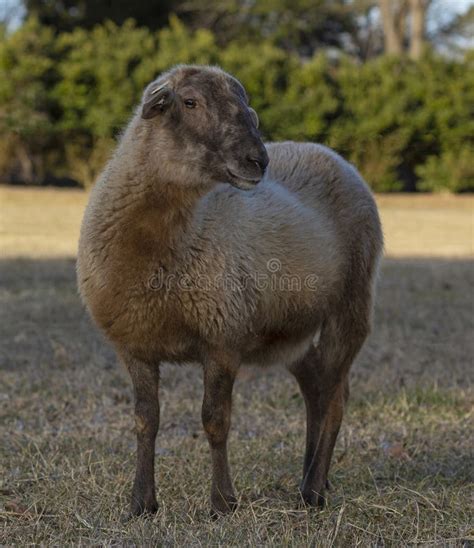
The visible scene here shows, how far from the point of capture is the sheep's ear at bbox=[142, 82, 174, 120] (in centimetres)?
409

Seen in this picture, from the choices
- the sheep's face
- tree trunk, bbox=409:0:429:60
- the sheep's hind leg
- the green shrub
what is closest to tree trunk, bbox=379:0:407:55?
tree trunk, bbox=409:0:429:60

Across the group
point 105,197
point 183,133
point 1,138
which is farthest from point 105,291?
point 1,138

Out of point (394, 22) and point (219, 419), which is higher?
point (219, 419)

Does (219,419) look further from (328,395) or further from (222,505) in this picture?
(328,395)

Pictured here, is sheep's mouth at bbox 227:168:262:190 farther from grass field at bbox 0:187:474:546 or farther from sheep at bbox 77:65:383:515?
grass field at bbox 0:187:474:546

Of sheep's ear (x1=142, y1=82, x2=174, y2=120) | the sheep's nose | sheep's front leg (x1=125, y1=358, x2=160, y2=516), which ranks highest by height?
sheep's ear (x1=142, y1=82, x2=174, y2=120)

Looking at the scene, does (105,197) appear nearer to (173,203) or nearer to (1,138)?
(173,203)

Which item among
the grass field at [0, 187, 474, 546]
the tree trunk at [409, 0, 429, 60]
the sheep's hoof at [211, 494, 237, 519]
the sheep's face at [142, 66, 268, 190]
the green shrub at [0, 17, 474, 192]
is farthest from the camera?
the tree trunk at [409, 0, 429, 60]

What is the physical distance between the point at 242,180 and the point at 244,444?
1801 mm

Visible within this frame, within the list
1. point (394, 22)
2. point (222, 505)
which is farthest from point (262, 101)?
point (222, 505)

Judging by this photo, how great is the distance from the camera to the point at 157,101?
411cm

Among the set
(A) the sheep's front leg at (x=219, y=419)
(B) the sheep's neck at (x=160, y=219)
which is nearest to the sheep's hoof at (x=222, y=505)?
(A) the sheep's front leg at (x=219, y=419)

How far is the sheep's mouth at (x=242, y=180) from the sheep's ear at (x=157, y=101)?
423mm

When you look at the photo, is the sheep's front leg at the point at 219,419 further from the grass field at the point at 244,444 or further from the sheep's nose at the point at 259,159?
the sheep's nose at the point at 259,159
